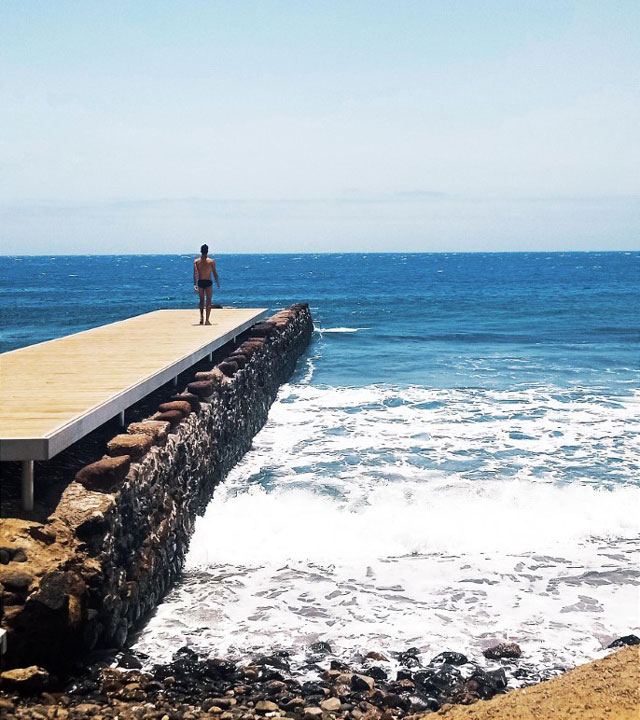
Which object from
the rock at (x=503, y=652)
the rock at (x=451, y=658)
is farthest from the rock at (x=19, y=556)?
the rock at (x=503, y=652)

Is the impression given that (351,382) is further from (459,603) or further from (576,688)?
(576,688)

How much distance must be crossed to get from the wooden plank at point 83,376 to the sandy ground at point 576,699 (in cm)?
416

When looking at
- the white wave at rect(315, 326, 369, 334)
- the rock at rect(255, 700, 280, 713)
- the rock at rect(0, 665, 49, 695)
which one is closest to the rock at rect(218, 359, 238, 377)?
the rock at rect(0, 665, 49, 695)

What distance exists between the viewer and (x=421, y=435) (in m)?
15.8

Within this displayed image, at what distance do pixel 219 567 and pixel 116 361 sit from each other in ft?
13.8

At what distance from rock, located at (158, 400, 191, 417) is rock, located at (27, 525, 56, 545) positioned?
170 inches

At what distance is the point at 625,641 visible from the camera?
715cm

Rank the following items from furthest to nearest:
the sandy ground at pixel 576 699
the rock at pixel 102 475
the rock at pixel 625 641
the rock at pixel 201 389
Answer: the rock at pixel 201 389 < the rock at pixel 102 475 < the rock at pixel 625 641 < the sandy ground at pixel 576 699

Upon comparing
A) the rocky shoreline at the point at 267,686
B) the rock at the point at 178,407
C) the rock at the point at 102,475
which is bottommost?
the rocky shoreline at the point at 267,686

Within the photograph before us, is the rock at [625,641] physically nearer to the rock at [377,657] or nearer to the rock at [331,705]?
the rock at [377,657]

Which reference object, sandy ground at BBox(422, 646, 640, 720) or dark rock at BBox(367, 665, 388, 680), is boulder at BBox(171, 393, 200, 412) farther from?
sandy ground at BBox(422, 646, 640, 720)

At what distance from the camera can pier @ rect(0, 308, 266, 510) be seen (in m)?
7.21

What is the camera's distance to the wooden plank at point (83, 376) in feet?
24.3

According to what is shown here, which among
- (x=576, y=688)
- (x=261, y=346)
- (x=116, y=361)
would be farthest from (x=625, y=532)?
(x=261, y=346)
